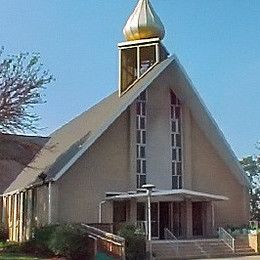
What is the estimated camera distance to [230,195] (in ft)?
108

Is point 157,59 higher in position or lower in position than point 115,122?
higher

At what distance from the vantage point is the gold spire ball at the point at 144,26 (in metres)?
35.4

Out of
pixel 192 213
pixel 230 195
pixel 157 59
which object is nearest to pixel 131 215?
pixel 192 213

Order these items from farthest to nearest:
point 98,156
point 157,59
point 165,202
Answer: point 157,59
point 165,202
point 98,156

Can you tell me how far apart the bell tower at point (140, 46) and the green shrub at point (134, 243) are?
520 inches

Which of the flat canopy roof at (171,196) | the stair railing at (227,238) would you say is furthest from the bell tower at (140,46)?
the stair railing at (227,238)

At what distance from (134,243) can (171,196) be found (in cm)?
687

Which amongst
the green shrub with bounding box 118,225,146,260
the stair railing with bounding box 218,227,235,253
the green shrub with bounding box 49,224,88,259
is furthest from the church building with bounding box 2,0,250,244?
the green shrub with bounding box 118,225,146,260

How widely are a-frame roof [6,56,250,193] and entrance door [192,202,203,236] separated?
3.13 m

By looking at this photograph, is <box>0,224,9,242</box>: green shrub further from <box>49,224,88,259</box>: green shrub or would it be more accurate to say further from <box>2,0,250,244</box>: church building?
<box>49,224,88,259</box>: green shrub

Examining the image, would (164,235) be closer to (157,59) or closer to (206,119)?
(206,119)

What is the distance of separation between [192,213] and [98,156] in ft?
22.0

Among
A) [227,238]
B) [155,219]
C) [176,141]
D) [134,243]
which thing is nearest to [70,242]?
[134,243]

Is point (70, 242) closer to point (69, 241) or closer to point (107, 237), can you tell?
point (69, 241)
